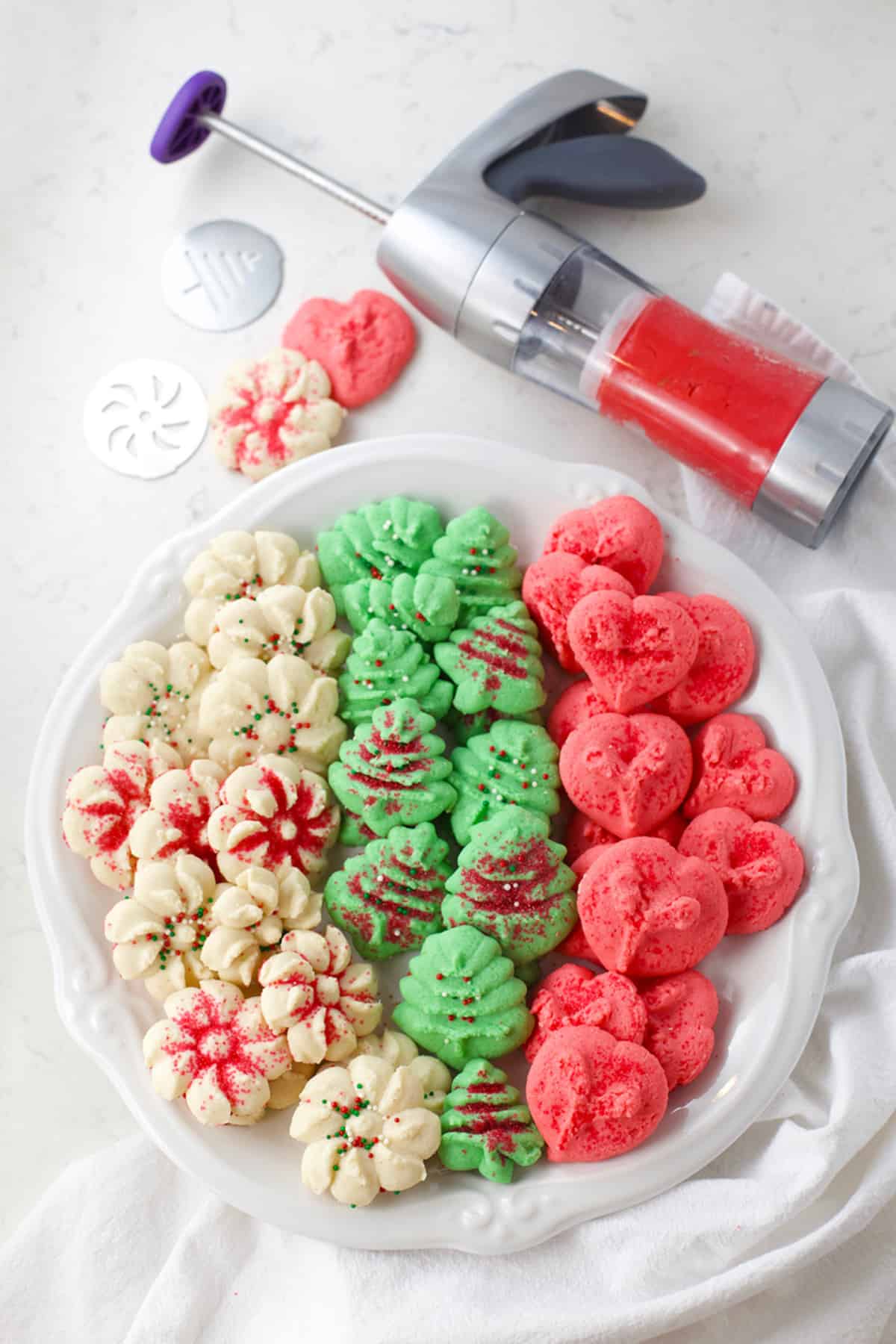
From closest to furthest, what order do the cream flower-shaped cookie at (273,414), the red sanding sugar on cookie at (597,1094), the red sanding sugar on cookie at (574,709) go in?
the red sanding sugar on cookie at (597,1094) < the red sanding sugar on cookie at (574,709) < the cream flower-shaped cookie at (273,414)

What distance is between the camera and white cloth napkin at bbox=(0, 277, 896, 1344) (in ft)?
2.85

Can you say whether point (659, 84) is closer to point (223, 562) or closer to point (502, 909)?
point (223, 562)

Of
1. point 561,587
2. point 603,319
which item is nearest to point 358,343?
point 603,319

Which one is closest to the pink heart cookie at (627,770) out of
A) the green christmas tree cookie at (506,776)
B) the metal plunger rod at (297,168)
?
the green christmas tree cookie at (506,776)

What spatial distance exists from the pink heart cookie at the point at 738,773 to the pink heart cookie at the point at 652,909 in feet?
0.18

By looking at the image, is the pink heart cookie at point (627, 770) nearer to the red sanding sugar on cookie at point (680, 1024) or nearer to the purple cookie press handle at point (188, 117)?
the red sanding sugar on cookie at point (680, 1024)

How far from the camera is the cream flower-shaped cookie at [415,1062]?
2.94 feet

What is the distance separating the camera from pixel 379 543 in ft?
3.17

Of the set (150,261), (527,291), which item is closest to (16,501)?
(150,261)

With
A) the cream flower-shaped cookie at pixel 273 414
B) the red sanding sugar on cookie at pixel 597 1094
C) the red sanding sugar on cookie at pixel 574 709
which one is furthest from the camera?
the cream flower-shaped cookie at pixel 273 414

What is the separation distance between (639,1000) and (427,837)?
18 cm

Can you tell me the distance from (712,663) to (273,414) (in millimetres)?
412

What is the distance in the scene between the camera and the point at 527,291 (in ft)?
3.29

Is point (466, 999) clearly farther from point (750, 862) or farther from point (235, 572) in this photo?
point (235, 572)
